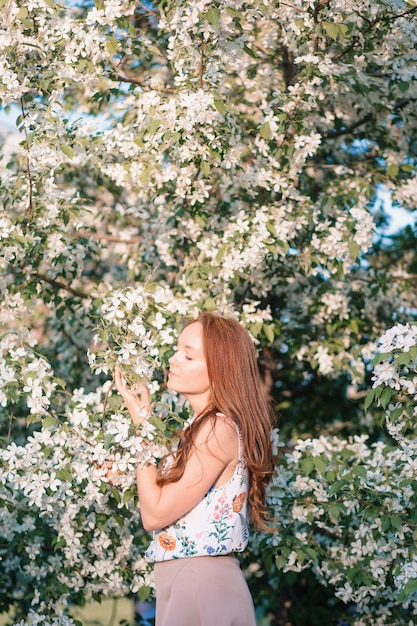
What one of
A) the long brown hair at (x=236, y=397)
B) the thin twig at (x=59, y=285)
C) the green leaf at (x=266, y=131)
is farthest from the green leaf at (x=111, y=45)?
the long brown hair at (x=236, y=397)

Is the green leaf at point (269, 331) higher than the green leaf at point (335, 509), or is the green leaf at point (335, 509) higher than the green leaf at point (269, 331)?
the green leaf at point (269, 331)

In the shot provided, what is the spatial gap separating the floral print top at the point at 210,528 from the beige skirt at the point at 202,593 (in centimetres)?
3

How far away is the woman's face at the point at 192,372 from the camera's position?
302 centimetres

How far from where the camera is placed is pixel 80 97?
6281 mm

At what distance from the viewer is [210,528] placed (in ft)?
9.43

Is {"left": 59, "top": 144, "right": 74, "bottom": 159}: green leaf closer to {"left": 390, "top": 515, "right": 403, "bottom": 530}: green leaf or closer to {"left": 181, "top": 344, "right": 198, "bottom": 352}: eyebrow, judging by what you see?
{"left": 181, "top": 344, "right": 198, "bottom": 352}: eyebrow

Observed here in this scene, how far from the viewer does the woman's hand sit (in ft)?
9.70

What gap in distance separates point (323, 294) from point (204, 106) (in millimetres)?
1574

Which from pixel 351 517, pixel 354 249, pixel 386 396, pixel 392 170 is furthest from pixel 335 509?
pixel 392 170

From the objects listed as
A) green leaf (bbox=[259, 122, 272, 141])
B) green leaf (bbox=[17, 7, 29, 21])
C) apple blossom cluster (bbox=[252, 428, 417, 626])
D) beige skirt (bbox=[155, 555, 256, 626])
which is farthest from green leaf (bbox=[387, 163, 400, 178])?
beige skirt (bbox=[155, 555, 256, 626])

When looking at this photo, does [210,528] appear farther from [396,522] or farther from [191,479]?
[396,522]

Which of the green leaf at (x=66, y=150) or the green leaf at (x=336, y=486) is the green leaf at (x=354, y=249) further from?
the green leaf at (x=66, y=150)

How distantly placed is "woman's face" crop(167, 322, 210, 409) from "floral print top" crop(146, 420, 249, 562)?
23cm

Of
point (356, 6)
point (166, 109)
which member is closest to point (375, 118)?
point (356, 6)
